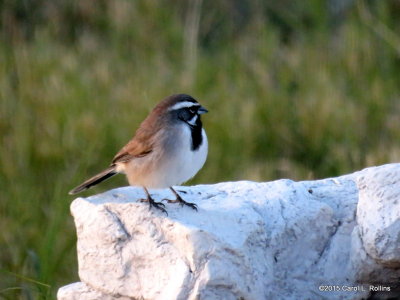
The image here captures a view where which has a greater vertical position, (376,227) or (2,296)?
(376,227)

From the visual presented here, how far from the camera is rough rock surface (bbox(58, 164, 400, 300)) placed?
4.70 meters

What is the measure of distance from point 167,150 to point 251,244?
1132mm

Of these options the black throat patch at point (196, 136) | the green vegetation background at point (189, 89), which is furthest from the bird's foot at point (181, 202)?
the green vegetation background at point (189, 89)

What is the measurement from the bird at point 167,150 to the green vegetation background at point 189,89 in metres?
0.67

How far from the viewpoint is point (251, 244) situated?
483cm

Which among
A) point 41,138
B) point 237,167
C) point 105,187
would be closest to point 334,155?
point 237,167

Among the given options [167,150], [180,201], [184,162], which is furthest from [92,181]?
[180,201]

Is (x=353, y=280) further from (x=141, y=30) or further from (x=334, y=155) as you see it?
(x=141, y=30)

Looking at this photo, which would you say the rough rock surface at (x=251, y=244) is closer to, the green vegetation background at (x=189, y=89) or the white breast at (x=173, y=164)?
the white breast at (x=173, y=164)

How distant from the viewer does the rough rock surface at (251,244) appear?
185 inches

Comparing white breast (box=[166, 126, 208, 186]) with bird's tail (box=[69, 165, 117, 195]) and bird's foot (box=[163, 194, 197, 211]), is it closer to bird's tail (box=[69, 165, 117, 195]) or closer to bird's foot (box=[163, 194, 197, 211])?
bird's foot (box=[163, 194, 197, 211])

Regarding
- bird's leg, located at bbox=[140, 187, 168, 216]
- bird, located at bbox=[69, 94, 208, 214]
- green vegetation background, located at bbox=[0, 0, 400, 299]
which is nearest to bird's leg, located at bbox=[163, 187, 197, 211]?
bird, located at bbox=[69, 94, 208, 214]

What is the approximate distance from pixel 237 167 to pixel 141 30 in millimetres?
3125

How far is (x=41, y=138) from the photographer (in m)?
8.73
